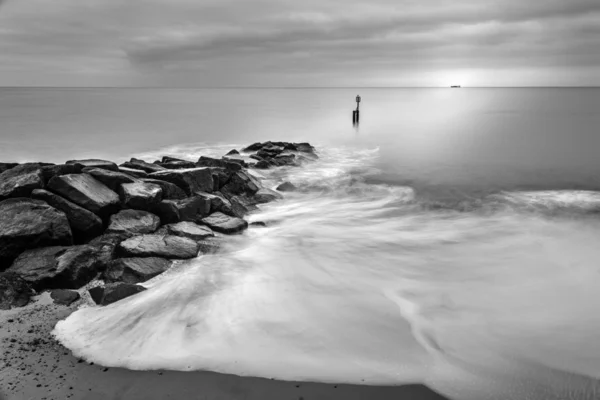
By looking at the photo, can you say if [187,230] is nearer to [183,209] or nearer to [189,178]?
[183,209]

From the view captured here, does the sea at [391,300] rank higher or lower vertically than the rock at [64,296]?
lower

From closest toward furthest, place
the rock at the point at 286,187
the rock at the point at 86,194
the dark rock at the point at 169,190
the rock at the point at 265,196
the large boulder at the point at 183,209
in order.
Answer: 1. the rock at the point at 86,194
2. the large boulder at the point at 183,209
3. the dark rock at the point at 169,190
4. the rock at the point at 265,196
5. the rock at the point at 286,187

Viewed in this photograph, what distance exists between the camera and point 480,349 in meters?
4.40

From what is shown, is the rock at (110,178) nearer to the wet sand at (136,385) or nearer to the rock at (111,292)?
the rock at (111,292)

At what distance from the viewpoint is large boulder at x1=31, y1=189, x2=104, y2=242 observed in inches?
258

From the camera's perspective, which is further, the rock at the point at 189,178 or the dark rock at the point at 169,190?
the rock at the point at 189,178

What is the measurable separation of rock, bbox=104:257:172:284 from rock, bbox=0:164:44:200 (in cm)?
235

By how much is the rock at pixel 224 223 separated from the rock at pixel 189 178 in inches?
43.6

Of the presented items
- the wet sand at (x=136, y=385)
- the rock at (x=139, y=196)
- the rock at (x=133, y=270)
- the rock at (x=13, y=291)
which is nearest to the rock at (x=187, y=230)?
the rock at (x=139, y=196)

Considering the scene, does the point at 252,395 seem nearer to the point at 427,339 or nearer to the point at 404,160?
the point at 427,339

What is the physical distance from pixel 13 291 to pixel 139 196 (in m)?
2.77

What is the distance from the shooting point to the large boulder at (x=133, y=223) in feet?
22.1

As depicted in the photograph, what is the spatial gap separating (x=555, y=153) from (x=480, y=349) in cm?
1970

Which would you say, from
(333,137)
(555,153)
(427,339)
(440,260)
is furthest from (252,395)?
(333,137)
